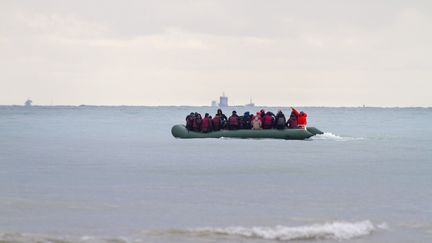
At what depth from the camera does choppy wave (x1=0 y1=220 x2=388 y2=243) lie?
13320mm

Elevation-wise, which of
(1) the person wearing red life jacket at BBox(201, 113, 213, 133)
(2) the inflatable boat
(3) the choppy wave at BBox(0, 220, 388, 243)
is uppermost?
(1) the person wearing red life jacket at BBox(201, 113, 213, 133)

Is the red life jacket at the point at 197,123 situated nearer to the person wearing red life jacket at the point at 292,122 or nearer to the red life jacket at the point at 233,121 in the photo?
the red life jacket at the point at 233,121

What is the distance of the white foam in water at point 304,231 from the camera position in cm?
1367

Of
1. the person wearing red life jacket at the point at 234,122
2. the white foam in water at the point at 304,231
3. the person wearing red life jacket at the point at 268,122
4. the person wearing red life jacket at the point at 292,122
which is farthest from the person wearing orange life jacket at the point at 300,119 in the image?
the white foam in water at the point at 304,231

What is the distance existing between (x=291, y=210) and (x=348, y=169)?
1072 centimetres

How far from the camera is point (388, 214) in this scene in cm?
1638

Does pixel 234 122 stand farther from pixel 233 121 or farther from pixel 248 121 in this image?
pixel 248 121

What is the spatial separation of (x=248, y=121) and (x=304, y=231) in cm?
2399

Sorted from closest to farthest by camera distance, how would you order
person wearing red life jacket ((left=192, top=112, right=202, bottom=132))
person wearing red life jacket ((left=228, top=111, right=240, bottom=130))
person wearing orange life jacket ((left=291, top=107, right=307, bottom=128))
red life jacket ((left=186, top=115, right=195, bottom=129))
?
person wearing red life jacket ((left=228, top=111, right=240, bottom=130)) < person wearing orange life jacket ((left=291, top=107, right=307, bottom=128)) < person wearing red life jacket ((left=192, top=112, right=202, bottom=132)) < red life jacket ((left=186, top=115, right=195, bottom=129))

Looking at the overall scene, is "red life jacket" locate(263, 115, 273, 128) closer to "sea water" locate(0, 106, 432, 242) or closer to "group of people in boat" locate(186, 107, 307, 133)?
"group of people in boat" locate(186, 107, 307, 133)

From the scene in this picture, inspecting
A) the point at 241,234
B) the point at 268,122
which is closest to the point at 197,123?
the point at 268,122

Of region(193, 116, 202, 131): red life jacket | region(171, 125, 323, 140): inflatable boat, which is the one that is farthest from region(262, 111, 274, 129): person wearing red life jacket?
region(193, 116, 202, 131): red life jacket

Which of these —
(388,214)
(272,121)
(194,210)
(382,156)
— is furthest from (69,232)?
(272,121)

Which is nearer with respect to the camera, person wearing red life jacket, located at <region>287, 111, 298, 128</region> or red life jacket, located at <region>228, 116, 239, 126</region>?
red life jacket, located at <region>228, 116, 239, 126</region>
